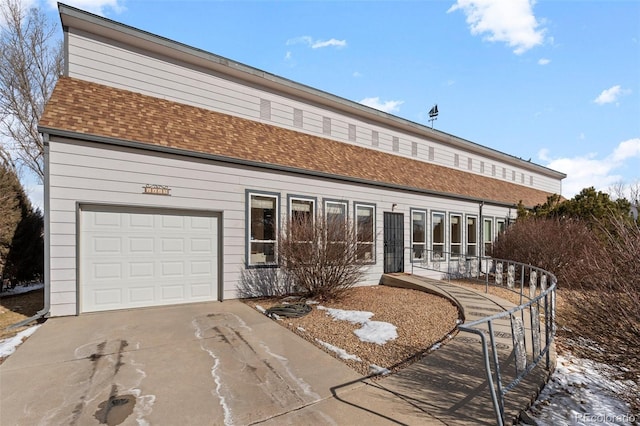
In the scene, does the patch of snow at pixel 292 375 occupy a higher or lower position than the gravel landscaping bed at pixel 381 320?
higher

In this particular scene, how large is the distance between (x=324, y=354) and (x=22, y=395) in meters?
3.48

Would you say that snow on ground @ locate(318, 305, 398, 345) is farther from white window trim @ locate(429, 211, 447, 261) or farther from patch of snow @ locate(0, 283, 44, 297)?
patch of snow @ locate(0, 283, 44, 297)

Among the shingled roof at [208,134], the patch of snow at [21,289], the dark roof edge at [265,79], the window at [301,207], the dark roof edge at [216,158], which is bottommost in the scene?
the patch of snow at [21,289]

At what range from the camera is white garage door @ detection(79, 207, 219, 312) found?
6430mm

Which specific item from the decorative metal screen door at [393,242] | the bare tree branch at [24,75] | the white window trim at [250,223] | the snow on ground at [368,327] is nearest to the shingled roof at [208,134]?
the white window trim at [250,223]

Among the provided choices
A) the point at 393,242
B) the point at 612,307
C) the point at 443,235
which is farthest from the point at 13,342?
the point at 443,235

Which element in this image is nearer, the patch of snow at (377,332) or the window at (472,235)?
the patch of snow at (377,332)

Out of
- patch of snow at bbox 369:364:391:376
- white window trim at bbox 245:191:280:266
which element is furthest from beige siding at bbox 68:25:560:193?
patch of snow at bbox 369:364:391:376

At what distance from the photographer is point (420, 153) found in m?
14.4

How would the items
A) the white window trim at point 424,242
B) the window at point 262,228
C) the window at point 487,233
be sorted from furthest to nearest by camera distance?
the window at point 487,233 → the white window trim at point 424,242 → the window at point 262,228

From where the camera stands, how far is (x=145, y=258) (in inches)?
272

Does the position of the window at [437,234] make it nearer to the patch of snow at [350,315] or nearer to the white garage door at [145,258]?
the patch of snow at [350,315]

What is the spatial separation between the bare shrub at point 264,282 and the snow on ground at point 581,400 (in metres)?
6.02

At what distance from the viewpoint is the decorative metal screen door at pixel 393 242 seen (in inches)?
420
